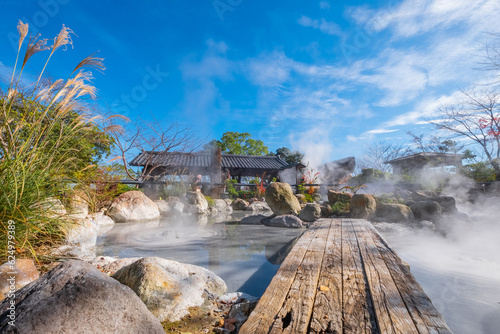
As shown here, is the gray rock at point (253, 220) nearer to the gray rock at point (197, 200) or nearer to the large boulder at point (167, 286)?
the gray rock at point (197, 200)

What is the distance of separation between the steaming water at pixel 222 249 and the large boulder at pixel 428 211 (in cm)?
448

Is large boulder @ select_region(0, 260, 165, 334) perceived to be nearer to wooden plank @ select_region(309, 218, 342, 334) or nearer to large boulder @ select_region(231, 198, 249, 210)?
wooden plank @ select_region(309, 218, 342, 334)

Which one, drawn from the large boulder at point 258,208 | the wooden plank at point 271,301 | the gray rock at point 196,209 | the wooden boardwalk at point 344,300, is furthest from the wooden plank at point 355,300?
the large boulder at point 258,208

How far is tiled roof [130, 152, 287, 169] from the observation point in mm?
15039

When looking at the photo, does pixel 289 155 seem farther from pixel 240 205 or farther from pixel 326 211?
pixel 326 211

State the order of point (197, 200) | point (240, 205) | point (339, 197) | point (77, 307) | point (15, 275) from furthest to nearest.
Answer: point (240, 205), point (197, 200), point (339, 197), point (15, 275), point (77, 307)

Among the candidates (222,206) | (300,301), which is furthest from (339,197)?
(300,301)

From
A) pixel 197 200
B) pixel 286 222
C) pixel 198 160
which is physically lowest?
pixel 286 222

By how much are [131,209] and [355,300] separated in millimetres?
7522

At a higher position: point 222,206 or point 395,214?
point 395,214

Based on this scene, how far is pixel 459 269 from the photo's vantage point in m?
3.39

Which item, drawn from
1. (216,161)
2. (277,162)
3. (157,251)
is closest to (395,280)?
Answer: (157,251)

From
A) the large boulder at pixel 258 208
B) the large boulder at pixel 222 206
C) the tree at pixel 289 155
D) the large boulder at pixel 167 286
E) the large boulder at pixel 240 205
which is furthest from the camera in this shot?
the tree at pixel 289 155

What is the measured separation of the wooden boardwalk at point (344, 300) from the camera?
43.6 inches
